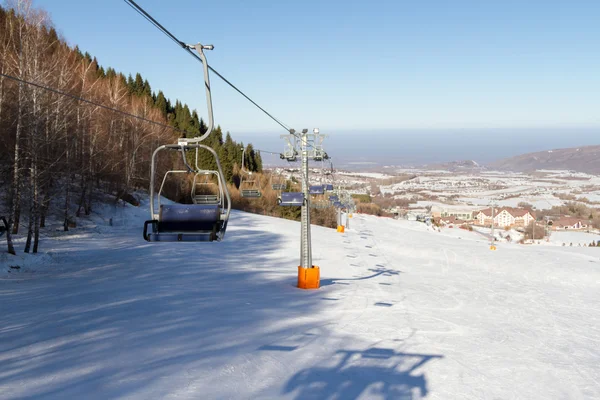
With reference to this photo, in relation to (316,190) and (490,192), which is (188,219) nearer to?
(316,190)

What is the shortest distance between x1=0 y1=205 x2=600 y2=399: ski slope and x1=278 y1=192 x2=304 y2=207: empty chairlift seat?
283cm

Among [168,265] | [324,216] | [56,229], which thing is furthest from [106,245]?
[324,216]

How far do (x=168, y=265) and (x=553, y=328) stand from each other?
14255 mm

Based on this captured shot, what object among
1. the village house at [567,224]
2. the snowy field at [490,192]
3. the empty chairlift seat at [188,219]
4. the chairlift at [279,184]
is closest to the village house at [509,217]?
the village house at [567,224]

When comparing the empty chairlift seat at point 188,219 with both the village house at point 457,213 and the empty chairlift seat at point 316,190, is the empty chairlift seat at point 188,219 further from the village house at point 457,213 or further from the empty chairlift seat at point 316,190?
the village house at point 457,213

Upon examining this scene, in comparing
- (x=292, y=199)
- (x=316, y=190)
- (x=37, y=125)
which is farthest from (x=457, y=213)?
(x=37, y=125)

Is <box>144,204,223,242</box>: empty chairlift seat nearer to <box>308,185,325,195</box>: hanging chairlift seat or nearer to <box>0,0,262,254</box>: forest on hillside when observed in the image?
<box>0,0,262,254</box>: forest on hillside

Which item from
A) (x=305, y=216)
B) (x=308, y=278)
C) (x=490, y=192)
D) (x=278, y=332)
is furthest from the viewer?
(x=490, y=192)

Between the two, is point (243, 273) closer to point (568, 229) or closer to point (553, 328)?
point (553, 328)

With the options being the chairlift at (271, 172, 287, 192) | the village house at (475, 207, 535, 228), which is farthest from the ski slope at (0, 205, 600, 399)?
the village house at (475, 207, 535, 228)

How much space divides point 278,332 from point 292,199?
217 inches

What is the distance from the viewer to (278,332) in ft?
34.1

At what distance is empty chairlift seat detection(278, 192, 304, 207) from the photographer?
15.0m

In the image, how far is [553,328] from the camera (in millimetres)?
13172
